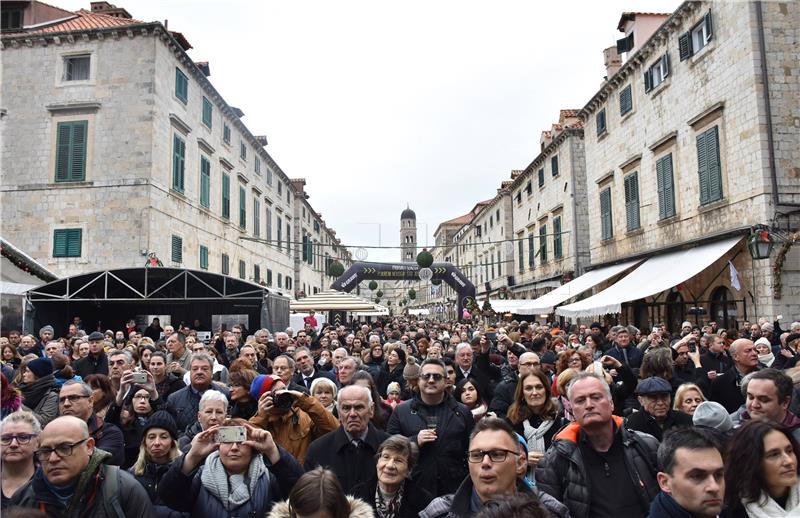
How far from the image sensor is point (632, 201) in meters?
20.3

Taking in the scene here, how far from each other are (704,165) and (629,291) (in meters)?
4.15

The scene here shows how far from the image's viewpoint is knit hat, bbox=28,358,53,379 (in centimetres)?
596

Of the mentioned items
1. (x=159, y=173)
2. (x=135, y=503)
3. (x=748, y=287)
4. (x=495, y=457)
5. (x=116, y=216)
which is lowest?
(x=135, y=503)

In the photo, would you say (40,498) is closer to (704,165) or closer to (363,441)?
(363,441)

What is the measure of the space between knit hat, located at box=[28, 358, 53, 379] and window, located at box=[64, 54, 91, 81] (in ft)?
57.5

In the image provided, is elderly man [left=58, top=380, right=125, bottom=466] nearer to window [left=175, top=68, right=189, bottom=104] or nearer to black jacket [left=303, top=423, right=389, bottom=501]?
black jacket [left=303, top=423, right=389, bottom=501]

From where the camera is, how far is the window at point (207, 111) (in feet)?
79.7

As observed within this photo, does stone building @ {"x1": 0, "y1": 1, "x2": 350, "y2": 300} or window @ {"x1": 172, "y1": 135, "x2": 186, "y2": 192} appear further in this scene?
window @ {"x1": 172, "y1": 135, "x2": 186, "y2": 192}

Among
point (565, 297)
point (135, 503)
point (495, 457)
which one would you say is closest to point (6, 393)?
point (135, 503)

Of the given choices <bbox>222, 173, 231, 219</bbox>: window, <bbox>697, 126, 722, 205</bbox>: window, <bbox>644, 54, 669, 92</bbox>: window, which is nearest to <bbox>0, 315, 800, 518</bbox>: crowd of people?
<bbox>697, 126, 722, 205</bbox>: window

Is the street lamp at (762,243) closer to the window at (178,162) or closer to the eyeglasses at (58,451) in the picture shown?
the eyeglasses at (58,451)

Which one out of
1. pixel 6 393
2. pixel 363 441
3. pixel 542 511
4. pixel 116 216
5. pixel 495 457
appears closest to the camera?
pixel 542 511

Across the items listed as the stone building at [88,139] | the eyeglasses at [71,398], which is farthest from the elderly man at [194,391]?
the stone building at [88,139]

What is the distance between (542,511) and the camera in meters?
1.98
